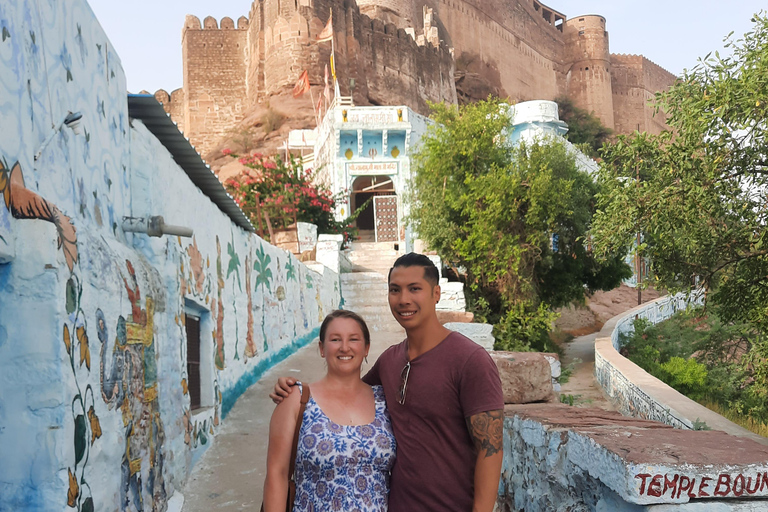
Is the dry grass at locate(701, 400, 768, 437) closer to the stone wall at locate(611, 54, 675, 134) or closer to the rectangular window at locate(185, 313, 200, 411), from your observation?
the rectangular window at locate(185, 313, 200, 411)

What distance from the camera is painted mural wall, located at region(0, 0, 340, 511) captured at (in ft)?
10.3

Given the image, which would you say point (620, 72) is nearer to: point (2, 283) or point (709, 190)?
point (709, 190)

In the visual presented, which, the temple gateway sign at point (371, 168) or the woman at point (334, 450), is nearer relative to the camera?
the woman at point (334, 450)

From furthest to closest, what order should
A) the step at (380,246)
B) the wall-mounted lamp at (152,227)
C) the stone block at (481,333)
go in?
the step at (380,246), the stone block at (481,333), the wall-mounted lamp at (152,227)

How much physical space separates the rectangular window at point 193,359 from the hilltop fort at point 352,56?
26611 millimetres

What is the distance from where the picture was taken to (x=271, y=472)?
2.50m

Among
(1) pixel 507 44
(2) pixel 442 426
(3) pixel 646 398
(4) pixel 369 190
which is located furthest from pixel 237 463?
(1) pixel 507 44

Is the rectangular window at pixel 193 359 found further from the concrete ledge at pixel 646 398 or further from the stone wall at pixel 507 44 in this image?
the stone wall at pixel 507 44

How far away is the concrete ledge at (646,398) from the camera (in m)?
6.74

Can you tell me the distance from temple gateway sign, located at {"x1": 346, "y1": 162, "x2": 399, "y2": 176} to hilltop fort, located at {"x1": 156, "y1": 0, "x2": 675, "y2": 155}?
982cm

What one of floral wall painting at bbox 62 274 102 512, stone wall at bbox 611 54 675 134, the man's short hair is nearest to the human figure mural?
floral wall painting at bbox 62 274 102 512

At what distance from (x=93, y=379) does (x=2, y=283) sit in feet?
2.35

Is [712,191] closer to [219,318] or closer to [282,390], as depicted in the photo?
[219,318]

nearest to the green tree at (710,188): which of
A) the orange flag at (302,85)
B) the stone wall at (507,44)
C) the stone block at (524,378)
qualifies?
the stone block at (524,378)
